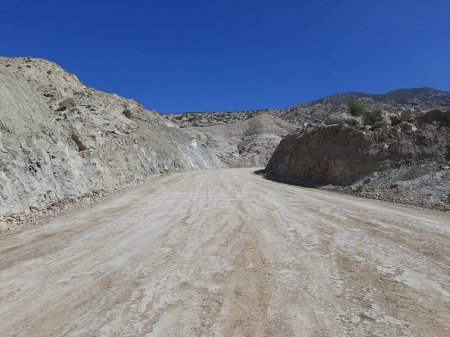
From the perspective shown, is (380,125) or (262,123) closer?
(380,125)

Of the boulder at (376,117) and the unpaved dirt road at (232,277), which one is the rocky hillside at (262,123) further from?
the unpaved dirt road at (232,277)

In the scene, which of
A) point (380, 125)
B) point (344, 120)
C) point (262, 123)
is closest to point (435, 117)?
point (380, 125)

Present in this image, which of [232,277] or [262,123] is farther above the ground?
[262,123]

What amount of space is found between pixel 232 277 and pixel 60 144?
44.6 feet

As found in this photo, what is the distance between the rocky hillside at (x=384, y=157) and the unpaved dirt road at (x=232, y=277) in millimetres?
5756

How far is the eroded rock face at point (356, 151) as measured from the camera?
1798 cm

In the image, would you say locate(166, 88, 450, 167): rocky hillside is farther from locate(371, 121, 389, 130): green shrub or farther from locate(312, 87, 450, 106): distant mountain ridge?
locate(371, 121, 389, 130): green shrub

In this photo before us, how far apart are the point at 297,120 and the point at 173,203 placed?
327ft

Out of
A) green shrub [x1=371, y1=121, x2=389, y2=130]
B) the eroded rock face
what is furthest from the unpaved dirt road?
green shrub [x1=371, y1=121, x2=389, y2=130]

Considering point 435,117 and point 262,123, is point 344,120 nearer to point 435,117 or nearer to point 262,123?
point 435,117

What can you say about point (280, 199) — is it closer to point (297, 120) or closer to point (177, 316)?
point (177, 316)

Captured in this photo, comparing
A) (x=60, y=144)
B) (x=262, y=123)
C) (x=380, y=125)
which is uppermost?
(x=262, y=123)

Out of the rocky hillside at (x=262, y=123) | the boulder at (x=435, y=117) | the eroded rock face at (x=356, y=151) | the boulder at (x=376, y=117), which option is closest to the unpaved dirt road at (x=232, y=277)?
the eroded rock face at (x=356, y=151)

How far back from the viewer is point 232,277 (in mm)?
5535
